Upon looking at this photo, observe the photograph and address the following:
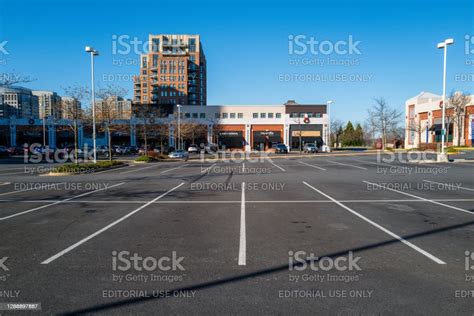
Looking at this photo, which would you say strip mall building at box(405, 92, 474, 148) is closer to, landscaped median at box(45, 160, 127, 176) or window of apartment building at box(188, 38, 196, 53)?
landscaped median at box(45, 160, 127, 176)

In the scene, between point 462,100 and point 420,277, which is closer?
point 420,277

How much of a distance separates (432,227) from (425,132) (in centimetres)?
6389

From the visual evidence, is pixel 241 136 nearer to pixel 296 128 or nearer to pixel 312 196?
pixel 296 128

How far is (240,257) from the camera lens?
209 inches

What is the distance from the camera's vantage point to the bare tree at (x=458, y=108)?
50.7 meters

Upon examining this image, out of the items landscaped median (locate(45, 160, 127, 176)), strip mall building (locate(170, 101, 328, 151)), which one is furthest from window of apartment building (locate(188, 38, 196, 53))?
landscaped median (locate(45, 160, 127, 176))

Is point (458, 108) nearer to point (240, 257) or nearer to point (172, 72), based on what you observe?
point (240, 257)

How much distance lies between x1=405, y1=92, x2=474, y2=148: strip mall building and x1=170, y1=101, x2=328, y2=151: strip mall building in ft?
59.3

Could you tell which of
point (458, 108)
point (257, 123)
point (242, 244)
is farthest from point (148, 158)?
point (458, 108)

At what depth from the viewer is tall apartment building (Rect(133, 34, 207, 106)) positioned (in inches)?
4141

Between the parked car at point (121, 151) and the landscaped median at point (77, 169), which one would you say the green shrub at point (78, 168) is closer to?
the landscaped median at point (77, 169)

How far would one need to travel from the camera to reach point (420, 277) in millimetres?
4508

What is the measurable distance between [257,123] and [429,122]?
35.7 meters

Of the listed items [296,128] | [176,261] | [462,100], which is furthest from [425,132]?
[176,261]
